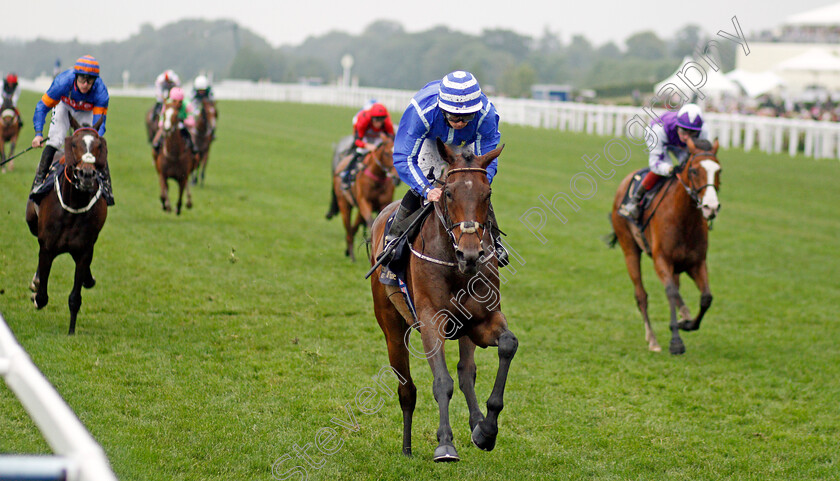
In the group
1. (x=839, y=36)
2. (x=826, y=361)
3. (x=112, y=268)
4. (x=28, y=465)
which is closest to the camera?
(x=28, y=465)

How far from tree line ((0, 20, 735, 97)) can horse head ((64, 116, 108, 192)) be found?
69.6 feet

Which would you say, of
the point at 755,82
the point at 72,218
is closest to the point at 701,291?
the point at 72,218

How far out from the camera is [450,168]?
4.71m

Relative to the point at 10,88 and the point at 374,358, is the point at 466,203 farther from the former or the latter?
the point at 10,88

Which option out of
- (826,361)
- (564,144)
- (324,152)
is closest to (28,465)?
(826,361)

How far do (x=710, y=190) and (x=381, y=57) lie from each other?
96.2 metres

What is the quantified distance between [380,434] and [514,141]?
22.0m

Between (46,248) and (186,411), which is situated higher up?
(46,248)

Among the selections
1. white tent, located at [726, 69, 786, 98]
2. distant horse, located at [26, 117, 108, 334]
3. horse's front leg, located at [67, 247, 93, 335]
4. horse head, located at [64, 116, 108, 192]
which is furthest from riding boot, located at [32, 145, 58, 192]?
white tent, located at [726, 69, 786, 98]

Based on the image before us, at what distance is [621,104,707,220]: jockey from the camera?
827cm

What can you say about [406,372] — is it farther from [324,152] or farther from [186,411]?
[324,152]

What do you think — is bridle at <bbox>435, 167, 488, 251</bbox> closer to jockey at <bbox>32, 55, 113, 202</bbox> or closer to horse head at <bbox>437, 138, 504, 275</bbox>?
horse head at <bbox>437, 138, 504, 275</bbox>

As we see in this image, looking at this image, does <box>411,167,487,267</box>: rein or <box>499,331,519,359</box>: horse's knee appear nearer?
<box>411,167,487,267</box>: rein

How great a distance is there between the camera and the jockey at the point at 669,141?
827 centimetres
